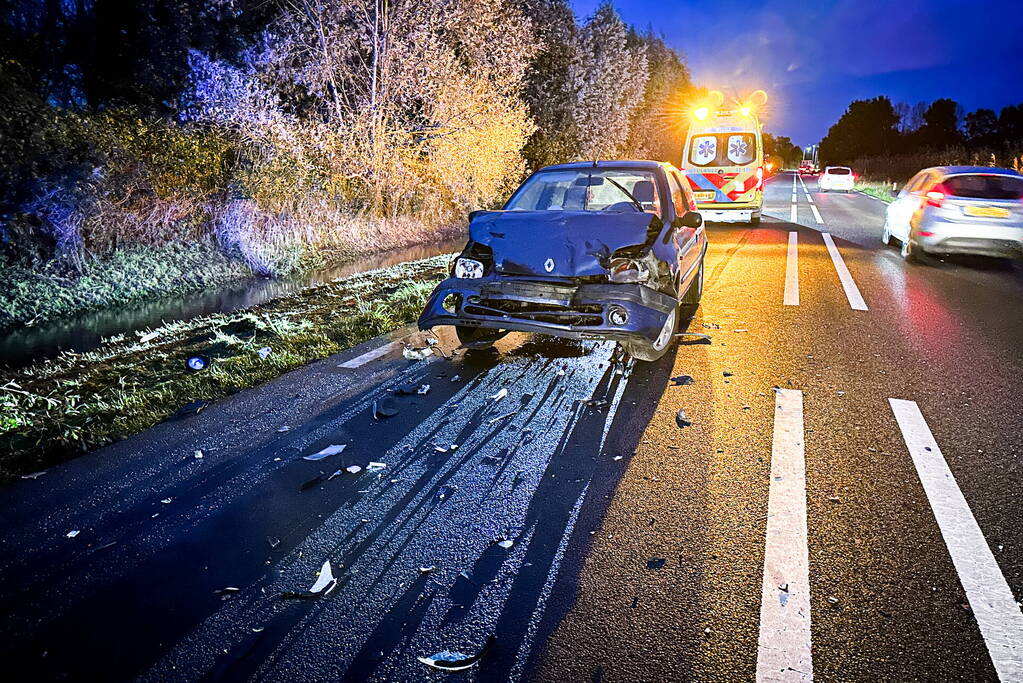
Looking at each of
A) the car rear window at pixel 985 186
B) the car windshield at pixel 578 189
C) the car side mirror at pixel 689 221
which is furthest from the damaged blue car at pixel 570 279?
the car rear window at pixel 985 186

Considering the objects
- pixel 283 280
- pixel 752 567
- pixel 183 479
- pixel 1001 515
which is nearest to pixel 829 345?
pixel 1001 515

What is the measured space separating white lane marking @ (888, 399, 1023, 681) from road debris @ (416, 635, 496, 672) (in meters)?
1.74

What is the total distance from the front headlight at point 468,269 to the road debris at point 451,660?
3.51 m

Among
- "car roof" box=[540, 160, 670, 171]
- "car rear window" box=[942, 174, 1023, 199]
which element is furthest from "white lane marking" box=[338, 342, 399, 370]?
"car rear window" box=[942, 174, 1023, 199]

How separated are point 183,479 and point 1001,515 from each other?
423 centimetres

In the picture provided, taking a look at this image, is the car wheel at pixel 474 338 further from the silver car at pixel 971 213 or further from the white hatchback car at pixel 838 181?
the white hatchback car at pixel 838 181

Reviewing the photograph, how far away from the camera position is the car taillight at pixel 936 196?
34.3 ft

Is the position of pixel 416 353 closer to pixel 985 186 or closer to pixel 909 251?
pixel 985 186

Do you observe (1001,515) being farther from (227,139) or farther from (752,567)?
(227,139)

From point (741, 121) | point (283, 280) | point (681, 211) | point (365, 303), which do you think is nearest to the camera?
point (681, 211)

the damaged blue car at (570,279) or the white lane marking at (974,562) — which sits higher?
the damaged blue car at (570,279)

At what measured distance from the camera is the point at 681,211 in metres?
6.73

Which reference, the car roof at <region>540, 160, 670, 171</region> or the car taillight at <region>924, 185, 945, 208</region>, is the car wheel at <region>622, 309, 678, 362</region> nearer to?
the car roof at <region>540, 160, 670, 171</region>

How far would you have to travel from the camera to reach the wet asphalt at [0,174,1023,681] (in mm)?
2244
